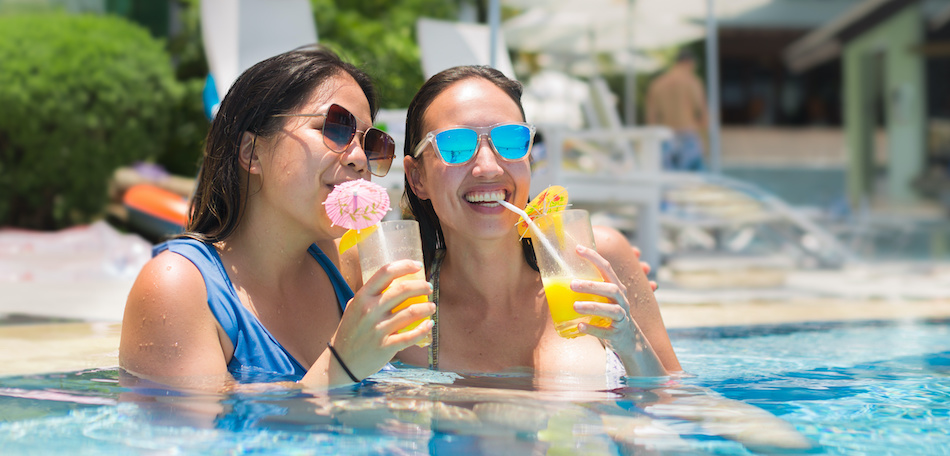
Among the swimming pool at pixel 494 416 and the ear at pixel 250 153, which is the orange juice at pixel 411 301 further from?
the ear at pixel 250 153

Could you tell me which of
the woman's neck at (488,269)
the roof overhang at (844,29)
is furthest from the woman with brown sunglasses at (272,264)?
the roof overhang at (844,29)

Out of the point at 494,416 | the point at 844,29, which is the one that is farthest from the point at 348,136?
the point at 844,29

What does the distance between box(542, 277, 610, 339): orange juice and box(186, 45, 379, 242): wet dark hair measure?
35.3 inches

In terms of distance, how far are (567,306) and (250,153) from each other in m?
1.01

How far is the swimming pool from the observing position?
193 centimetres

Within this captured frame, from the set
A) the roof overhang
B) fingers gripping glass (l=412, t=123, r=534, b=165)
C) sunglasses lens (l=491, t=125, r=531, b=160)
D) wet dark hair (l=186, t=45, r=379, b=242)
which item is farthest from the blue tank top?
the roof overhang

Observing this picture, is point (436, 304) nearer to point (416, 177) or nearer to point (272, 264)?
point (416, 177)

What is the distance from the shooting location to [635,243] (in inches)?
313

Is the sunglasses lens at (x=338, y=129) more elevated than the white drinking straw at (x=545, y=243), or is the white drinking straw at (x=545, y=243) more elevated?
the sunglasses lens at (x=338, y=129)

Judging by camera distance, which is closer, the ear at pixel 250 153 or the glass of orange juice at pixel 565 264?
the glass of orange juice at pixel 565 264

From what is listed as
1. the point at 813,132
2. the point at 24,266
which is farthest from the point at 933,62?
the point at 24,266

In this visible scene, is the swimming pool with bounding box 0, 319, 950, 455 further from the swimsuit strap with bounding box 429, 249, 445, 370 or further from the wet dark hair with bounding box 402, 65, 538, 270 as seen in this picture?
the wet dark hair with bounding box 402, 65, 538, 270

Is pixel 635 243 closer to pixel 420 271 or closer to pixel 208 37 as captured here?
pixel 208 37

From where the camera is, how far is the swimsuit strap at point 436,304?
2.89 metres
